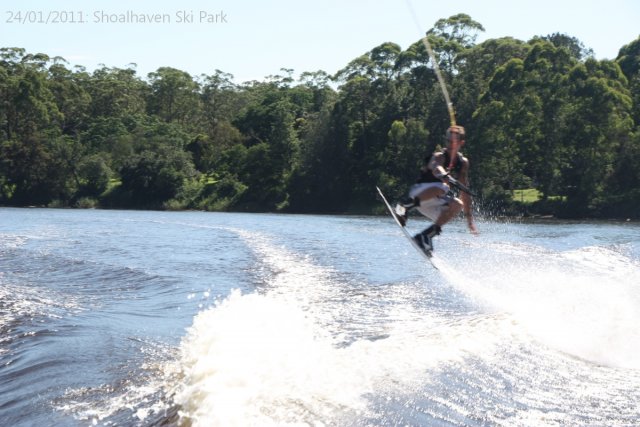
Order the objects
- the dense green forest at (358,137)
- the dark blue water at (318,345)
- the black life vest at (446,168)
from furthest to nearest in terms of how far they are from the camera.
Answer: the dense green forest at (358,137) < the black life vest at (446,168) < the dark blue water at (318,345)

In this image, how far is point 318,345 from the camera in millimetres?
9406

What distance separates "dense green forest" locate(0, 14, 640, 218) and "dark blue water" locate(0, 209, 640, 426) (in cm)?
3391

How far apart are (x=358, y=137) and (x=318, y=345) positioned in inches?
2397

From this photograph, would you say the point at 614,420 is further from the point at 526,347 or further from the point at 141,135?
the point at 141,135

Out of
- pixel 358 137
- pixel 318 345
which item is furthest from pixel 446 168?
pixel 358 137

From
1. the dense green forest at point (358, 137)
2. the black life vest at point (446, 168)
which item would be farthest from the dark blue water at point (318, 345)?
the dense green forest at point (358, 137)

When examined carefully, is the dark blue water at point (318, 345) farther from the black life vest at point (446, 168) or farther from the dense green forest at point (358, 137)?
the dense green forest at point (358, 137)

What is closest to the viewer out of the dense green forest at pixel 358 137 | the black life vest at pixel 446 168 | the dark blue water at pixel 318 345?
the dark blue water at pixel 318 345

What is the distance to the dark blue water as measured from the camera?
23.8ft

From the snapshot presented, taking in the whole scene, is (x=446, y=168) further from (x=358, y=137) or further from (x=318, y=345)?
(x=358, y=137)

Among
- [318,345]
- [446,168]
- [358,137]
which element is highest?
[358,137]

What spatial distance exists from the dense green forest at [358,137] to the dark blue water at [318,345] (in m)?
33.9

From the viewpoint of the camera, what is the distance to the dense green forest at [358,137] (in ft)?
169

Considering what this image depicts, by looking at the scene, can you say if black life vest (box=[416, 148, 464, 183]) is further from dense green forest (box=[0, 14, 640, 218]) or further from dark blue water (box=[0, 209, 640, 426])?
dense green forest (box=[0, 14, 640, 218])
